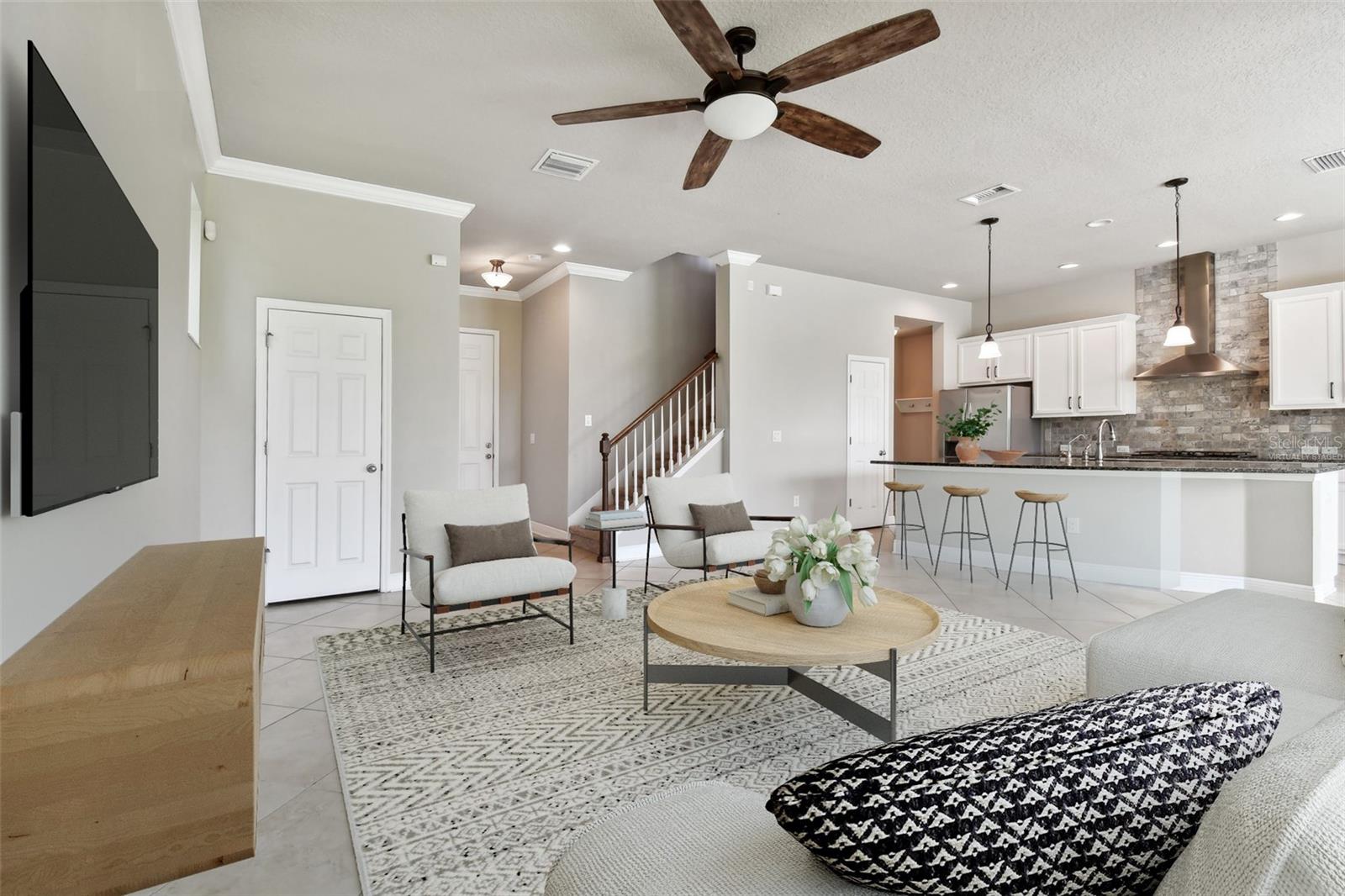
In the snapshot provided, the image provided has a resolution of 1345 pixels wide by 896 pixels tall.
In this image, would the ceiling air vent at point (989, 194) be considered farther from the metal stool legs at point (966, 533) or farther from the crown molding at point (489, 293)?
the crown molding at point (489, 293)

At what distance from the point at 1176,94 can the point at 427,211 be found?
4.72 meters

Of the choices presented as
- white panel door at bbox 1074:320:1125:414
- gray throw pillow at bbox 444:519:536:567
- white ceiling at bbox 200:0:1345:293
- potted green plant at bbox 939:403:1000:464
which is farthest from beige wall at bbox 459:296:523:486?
white panel door at bbox 1074:320:1125:414

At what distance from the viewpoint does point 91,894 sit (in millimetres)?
1275

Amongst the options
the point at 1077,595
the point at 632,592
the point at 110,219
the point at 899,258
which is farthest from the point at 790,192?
the point at 110,219

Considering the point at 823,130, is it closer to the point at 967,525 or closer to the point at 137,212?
the point at 137,212

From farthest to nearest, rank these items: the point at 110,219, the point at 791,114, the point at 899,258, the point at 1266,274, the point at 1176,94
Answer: the point at 899,258
the point at 1266,274
the point at 1176,94
the point at 791,114
the point at 110,219

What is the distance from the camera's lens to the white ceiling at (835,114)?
2.87 meters

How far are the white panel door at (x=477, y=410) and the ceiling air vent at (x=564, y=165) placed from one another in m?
3.74

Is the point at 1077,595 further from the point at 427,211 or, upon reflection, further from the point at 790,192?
the point at 427,211

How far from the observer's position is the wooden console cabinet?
1.21 meters

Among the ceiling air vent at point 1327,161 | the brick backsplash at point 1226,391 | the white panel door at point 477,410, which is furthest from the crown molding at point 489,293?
the ceiling air vent at point 1327,161

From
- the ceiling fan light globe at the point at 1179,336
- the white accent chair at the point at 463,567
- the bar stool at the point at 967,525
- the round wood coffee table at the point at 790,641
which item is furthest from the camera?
the bar stool at the point at 967,525

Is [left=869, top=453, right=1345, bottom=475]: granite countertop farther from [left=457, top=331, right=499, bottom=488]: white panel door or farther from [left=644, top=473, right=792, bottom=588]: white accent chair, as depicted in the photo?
[left=457, top=331, right=499, bottom=488]: white panel door

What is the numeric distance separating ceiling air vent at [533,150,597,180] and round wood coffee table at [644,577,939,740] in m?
2.87
